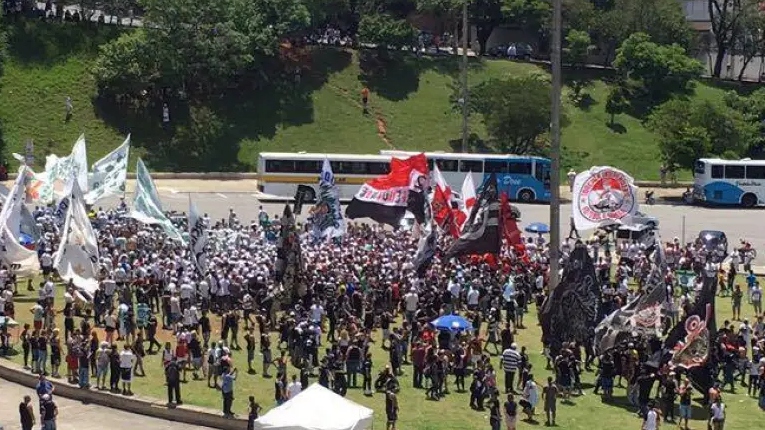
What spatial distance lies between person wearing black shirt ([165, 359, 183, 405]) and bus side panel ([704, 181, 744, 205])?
42996 millimetres

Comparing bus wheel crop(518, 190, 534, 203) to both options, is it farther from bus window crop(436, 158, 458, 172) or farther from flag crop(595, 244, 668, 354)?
flag crop(595, 244, 668, 354)

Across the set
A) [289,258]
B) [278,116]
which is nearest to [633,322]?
[289,258]

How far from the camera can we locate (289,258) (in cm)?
3794

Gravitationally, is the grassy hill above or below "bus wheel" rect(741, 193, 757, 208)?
above

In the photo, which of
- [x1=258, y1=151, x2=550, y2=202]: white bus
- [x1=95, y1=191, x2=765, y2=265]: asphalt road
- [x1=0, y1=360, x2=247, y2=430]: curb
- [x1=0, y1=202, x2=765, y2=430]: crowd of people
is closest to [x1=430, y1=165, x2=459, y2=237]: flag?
[x1=0, y1=202, x2=765, y2=430]: crowd of people

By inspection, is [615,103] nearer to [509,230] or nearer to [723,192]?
[723,192]

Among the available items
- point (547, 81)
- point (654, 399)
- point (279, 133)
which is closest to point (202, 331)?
point (654, 399)

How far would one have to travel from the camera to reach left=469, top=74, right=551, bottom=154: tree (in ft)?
240

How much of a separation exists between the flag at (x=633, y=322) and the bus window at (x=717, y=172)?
34810 millimetres

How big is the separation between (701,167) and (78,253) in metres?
39.3

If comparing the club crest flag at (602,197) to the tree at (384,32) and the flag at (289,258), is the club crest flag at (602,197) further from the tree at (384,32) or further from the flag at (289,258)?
the tree at (384,32)

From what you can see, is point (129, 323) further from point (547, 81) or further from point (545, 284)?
point (547, 81)

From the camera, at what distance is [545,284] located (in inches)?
1668

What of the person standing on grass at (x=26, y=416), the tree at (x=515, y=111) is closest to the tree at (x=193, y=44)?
the tree at (x=515, y=111)
